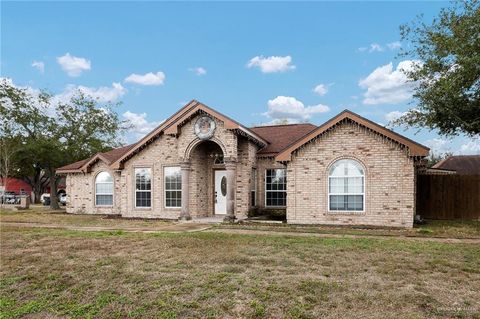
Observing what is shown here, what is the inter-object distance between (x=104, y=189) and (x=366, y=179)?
15059 mm

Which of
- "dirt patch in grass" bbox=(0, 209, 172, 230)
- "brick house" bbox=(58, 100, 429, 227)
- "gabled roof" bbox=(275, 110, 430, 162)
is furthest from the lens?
"dirt patch in grass" bbox=(0, 209, 172, 230)

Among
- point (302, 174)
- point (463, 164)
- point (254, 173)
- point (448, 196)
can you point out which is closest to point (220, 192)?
point (254, 173)

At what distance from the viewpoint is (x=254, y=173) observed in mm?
19453

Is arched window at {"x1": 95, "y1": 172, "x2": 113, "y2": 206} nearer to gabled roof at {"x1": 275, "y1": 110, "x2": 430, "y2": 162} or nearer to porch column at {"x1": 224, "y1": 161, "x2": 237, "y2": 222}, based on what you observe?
porch column at {"x1": 224, "y1": 161, "x2": 237, "y2": 222}

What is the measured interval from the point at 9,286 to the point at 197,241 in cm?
501

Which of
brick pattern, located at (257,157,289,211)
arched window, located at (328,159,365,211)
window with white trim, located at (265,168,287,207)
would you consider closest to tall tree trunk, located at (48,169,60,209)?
brick pattern, located at (257,157,289,211)

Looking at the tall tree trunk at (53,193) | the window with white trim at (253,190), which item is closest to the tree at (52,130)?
the tall tree trunk at (53,193)

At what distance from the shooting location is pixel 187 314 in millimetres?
5828

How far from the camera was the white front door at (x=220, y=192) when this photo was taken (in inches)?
783

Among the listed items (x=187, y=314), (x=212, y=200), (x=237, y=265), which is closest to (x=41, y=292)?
(x=187, y=314)

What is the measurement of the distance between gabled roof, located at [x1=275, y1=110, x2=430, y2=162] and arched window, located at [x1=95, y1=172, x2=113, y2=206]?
37.2ft

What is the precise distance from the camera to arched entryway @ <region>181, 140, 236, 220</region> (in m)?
18.6

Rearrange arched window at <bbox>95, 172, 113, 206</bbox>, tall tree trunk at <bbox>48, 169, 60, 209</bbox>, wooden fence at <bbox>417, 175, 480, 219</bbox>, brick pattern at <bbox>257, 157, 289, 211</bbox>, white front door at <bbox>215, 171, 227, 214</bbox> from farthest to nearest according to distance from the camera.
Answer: tall tree trunk at <bbox>48, 169, 60, 209</bbox> → arched window at <bbox>95, 172, 113, 206</bbox> → white front door at <bbox>215, 171, 227, 214</bbox> → brick pattern at <bbox>257, 157, 289, 211</bbox> → wooden fence at <bbox>417, 175, 480, 219</bbox>

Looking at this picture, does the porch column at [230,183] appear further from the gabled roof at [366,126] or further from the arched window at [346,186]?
the arched window at [346,186]
